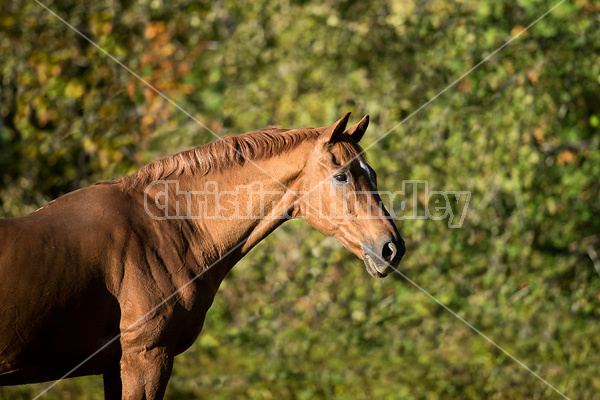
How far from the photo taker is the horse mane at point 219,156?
11.2ft

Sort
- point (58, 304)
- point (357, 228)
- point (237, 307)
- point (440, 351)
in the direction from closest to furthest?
point (58, 304)
point (357, 228)
point (440, 351)
point (237, 307)

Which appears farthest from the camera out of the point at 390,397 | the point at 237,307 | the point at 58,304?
the point at 237,307

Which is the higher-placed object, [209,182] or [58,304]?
[209,182]

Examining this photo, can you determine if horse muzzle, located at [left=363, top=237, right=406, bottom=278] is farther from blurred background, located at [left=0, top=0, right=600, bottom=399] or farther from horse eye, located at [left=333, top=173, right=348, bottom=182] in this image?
blurred background, located at [left=0, top=0, right=600, bottom=399]

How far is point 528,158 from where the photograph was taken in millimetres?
7164

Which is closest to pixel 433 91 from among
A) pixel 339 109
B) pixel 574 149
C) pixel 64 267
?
pixel 339 109

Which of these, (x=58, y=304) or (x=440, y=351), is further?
(x=440, y=351)

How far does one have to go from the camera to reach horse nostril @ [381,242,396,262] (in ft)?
10.7

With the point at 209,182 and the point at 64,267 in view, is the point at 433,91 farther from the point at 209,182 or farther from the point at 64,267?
the point at 64,267

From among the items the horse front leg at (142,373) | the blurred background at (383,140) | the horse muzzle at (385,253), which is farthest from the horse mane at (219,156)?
the blurred background at (383,140)

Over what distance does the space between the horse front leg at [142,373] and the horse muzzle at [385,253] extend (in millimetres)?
1199

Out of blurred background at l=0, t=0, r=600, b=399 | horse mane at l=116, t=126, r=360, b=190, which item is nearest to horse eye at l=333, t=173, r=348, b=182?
horse mane at l=116, t=126, r=360, b=190

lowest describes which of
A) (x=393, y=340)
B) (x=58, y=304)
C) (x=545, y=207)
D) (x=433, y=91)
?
(x=393, y=340)

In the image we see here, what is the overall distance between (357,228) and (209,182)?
33.7 inches
